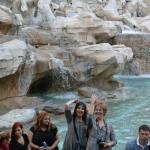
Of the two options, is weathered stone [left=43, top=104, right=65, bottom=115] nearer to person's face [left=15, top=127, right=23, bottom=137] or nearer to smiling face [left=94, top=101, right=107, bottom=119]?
person's face [left=15, top=127, right=23, bottom=137]

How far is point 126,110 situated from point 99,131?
6494mm

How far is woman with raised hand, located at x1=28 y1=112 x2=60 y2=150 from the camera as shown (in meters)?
4.59

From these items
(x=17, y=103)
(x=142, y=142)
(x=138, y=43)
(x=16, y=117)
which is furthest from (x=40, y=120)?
(x=138, y=43)

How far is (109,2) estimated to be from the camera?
27812mm

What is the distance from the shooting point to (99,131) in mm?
4383

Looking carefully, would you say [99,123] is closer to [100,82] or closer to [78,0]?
[100,82]

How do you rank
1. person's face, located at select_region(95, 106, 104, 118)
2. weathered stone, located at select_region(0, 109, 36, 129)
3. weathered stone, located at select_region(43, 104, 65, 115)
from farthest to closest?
1. weathered stone, located at select_region(43, 104, 65, 115)
2. weathered stone, located at select_region(0, 109, 36, 129)
3. person's face, located at select_region(95, 106, 104, 118)

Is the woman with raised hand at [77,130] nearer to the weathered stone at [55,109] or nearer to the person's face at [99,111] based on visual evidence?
the person's face at [99,111]

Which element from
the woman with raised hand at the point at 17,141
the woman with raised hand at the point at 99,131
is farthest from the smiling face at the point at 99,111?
the woman with raised hand at the point at 17,141

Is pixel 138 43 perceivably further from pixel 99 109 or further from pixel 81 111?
pixel 99 109

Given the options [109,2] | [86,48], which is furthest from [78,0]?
[86,48]

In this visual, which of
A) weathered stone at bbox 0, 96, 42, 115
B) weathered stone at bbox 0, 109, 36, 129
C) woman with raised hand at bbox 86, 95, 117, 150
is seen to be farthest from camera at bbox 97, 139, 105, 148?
weathered stone at bbox 0, 96, 42, 115

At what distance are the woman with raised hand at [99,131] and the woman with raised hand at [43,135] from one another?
0.46 metres

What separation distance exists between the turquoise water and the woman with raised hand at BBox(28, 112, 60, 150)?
2.71 metres
